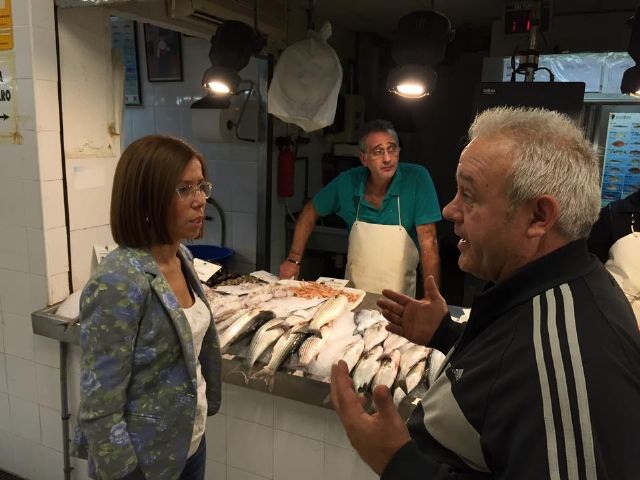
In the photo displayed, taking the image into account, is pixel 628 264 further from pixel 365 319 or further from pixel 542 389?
pixel 542 389

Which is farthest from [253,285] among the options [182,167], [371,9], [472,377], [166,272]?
[371,9]

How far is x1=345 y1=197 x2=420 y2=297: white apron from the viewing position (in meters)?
3.46

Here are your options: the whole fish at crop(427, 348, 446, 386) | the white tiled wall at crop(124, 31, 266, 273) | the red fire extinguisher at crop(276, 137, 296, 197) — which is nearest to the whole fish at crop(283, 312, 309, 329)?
the whole fish at crop(427, 348, 446, 386)

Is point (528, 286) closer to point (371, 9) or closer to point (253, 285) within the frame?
point (253, 285)

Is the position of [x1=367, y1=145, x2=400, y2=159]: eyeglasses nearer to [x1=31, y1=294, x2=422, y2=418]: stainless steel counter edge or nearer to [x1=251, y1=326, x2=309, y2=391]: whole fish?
[x1=251, y1=326, x2=309, y2=391]: whole fish

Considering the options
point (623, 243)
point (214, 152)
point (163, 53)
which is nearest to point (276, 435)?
point (623, 243)

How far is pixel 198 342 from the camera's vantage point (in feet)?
6.27

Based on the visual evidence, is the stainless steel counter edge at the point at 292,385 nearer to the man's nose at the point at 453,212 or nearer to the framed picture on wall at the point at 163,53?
the man's nose at the point at 453,212

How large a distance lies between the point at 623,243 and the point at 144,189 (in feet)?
8.25

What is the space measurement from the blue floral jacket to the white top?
117 millimetres

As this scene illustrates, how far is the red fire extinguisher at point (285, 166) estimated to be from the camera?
4504 mm

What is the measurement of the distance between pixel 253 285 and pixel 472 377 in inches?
82.3

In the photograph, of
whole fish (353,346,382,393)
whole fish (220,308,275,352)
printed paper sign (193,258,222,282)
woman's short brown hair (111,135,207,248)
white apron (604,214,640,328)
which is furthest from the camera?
printed paper sign (193,258,222,282)

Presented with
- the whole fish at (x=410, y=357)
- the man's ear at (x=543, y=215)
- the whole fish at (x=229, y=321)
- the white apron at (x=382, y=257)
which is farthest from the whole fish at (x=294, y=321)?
the man's ear at (x=543, y=215)
